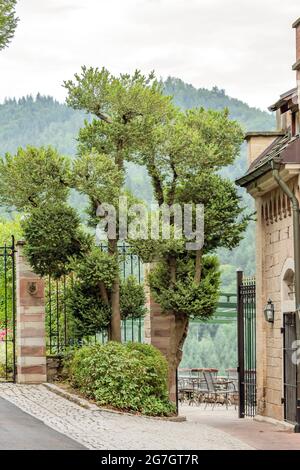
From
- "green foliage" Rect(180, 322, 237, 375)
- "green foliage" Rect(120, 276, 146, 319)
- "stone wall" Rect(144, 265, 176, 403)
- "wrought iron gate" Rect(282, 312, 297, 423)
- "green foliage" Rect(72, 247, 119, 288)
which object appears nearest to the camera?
"wrought iron gate" Rect(282, 312, 297, 423)

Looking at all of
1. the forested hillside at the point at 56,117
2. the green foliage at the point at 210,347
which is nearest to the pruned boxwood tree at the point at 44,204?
the green foliage at the point at 210,347

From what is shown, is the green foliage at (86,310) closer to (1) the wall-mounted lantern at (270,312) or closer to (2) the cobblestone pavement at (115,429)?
(2) the cobblestone pavement at (115,429)

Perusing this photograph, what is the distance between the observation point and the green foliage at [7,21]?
20.3m

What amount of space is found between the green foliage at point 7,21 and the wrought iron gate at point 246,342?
26.6 feet

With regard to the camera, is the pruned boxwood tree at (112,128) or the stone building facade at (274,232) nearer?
the stone building facade at (274,232)

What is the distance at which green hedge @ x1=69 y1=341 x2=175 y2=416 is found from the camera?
20.0 meters

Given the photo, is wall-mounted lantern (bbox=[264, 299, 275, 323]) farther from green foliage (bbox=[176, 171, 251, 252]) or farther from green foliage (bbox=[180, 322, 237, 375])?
green foliage (bbox=[180, 322, 237, 375])

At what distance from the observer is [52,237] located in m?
23.1

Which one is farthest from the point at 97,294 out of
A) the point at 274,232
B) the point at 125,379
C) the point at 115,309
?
the point at 274,232

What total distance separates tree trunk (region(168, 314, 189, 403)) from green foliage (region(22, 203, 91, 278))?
8.83ft

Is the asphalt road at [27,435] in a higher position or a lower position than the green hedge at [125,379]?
lower

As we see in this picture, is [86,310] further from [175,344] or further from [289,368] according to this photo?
[289,368]

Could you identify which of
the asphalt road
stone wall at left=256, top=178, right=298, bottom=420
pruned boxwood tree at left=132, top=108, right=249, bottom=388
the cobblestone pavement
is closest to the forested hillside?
pruned boxwood tree at left=132, top=108, right=249, bottom=388
